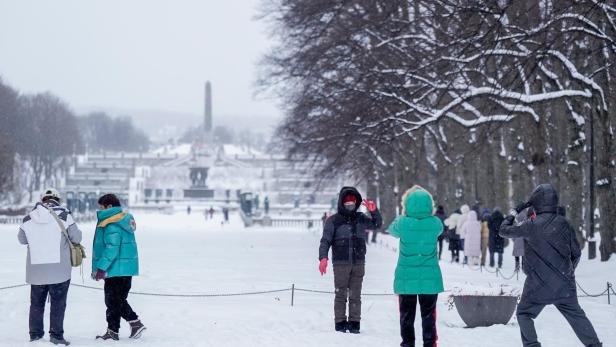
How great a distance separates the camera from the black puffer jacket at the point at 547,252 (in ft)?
27.6

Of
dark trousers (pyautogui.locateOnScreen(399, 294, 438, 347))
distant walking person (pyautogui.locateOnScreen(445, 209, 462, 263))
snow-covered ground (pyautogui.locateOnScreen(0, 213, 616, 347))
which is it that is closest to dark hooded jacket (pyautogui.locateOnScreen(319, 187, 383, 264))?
snow-covered ground (pyautogui.locateOnScreen(0, 213, 616, 347))

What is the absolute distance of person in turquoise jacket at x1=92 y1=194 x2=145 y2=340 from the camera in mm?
10188

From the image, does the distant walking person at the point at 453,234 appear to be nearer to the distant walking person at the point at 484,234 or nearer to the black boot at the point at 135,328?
the distant walking person at the point at 484,234

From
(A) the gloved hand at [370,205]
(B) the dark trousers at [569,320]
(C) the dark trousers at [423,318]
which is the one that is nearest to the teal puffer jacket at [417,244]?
(C) the dark trousers at [423,318]

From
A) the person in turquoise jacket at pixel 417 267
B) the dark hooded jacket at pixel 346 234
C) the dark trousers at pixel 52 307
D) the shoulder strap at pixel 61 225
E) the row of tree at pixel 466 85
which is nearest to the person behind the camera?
the person in turquoise jacket at pixel 417 267

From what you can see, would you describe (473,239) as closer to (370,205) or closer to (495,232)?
(495,232)

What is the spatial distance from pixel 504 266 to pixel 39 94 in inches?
3012

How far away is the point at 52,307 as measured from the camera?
998 cm

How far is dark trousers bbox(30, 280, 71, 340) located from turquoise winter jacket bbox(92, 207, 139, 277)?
1.36 ft

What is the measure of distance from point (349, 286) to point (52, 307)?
3033 mm

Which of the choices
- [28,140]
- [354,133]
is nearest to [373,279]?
[354,133]

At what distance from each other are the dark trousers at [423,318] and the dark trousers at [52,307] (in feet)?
10.9

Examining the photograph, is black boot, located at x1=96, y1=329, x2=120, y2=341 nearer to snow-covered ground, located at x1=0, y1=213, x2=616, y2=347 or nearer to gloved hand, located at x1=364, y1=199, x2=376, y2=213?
snow-covered ground, located at x1=0, y1=213, x2=616, y2=347

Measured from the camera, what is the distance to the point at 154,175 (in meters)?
131
